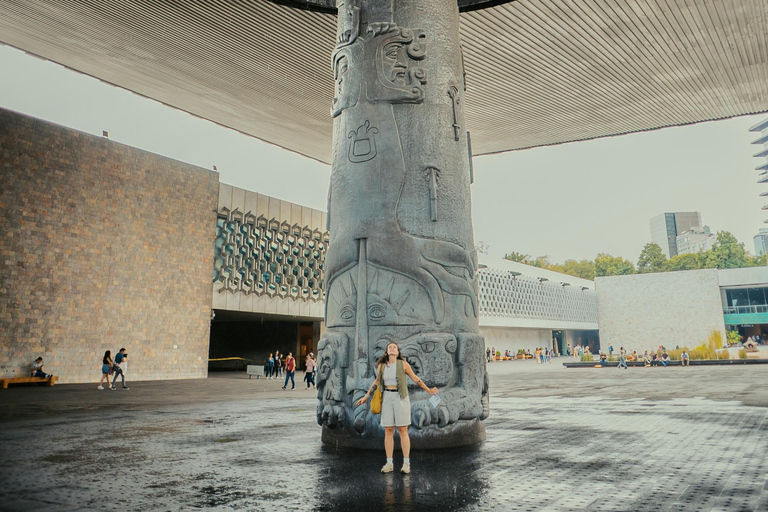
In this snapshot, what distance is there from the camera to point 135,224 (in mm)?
21734

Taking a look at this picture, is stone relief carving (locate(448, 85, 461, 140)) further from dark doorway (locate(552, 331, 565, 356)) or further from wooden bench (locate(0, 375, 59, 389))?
dark doorway (locate(552, 331, 565, 356))

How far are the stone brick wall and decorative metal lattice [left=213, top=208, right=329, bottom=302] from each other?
2.71ft

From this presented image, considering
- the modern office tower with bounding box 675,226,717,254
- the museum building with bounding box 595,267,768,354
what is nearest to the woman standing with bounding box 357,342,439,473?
the museum building with bounding box 595,267,768,354

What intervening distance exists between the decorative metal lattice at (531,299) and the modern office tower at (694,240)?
10500cm

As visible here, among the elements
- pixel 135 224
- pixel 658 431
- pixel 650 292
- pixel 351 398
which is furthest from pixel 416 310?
pixel 650 292

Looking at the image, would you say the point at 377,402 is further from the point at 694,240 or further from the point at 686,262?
the point at 694,240

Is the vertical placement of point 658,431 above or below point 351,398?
below

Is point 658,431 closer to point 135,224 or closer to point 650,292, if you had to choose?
point 135,224

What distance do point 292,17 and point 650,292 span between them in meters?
43.6

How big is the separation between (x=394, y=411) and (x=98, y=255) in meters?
18.6

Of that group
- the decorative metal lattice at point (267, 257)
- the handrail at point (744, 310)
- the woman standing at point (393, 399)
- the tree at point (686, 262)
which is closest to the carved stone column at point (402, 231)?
the woman standing at point (393, 399)

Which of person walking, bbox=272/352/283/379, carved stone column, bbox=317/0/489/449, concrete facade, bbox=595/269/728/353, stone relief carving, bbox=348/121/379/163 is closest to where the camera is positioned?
carved stone column, bbox=317/0/489/449

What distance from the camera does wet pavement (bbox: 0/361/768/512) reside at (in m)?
3.97

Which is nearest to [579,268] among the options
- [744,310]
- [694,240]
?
[744,310]
